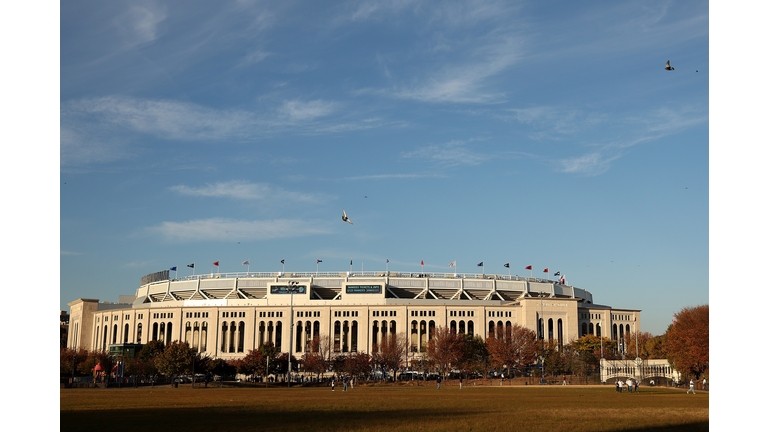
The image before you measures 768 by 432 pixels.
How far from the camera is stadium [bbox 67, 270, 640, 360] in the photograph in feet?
484

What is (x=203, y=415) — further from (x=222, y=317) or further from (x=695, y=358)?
(x=222, y=317)

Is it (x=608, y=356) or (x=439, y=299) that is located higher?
(x=439, y=299)

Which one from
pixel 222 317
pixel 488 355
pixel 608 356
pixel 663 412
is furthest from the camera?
pixel 222 317

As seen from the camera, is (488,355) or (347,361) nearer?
(347,361)

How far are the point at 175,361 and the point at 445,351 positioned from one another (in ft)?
147

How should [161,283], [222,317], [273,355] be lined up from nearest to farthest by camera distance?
[273,355] < [222,317] < [161,283]

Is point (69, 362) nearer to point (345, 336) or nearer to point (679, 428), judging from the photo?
point (345, 336)

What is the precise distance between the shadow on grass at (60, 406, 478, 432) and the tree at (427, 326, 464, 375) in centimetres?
7712

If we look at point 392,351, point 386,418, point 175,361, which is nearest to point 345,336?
point 392,351

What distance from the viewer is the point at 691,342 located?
231 feet

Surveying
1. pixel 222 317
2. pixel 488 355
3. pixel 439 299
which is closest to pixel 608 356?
pixel 488 355

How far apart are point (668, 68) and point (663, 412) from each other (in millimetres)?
17863

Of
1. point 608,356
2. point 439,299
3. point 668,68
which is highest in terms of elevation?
point 668,68

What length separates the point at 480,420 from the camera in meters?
29.5
